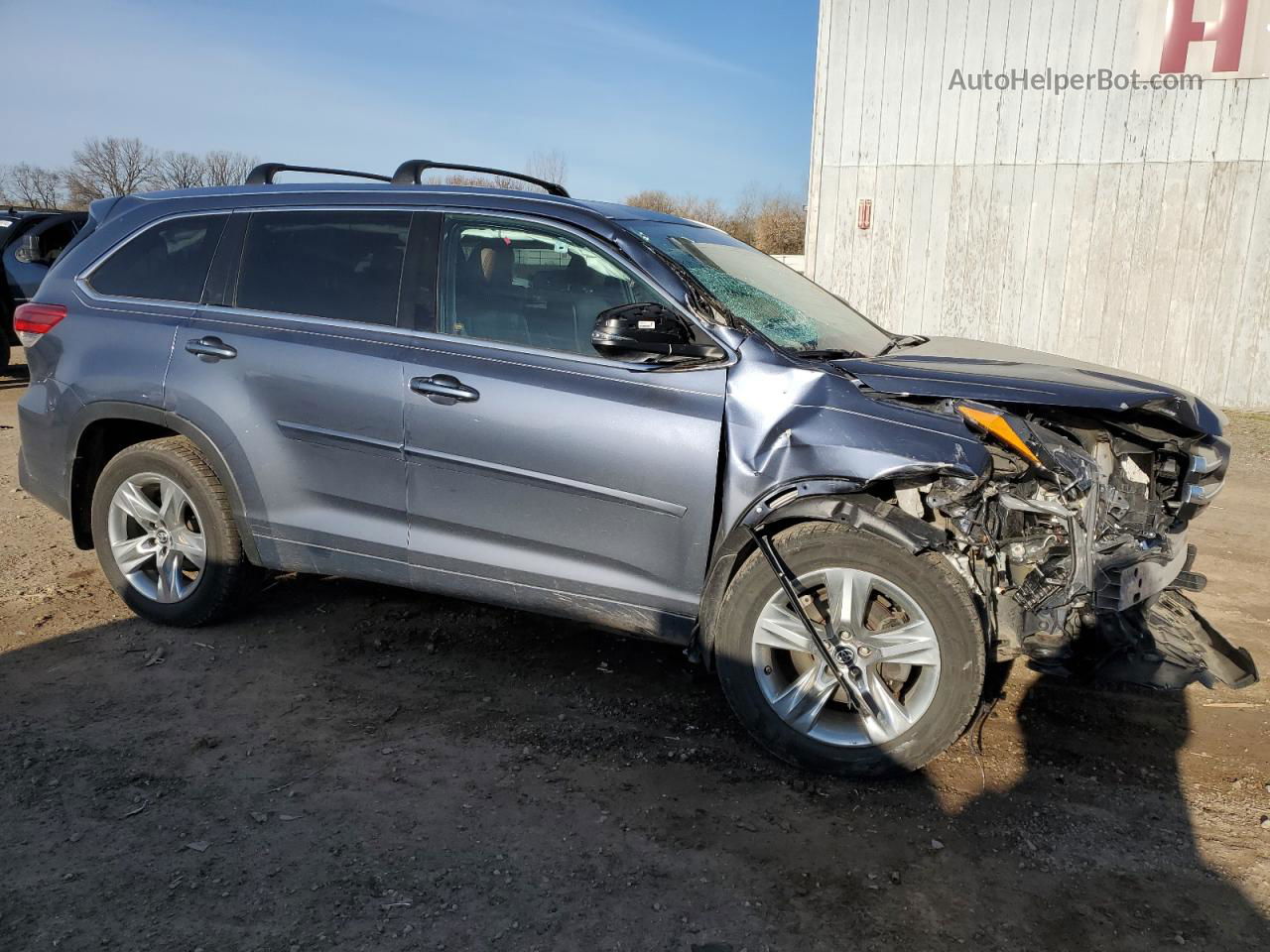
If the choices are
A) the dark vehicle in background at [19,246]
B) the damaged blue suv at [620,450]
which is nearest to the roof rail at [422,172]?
the damaged blue suv at [620,450]

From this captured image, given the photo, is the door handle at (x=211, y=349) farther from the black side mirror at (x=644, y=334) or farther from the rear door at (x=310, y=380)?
the black side mirror at (x=644, y=334)

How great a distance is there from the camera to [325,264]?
420cm

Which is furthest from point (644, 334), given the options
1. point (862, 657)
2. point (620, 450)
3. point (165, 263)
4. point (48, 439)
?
point (48, 439)

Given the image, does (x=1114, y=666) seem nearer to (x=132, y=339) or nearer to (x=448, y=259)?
(x=448, y=259)

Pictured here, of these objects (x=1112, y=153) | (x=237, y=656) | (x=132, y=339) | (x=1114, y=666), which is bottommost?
(x=237, y=656)

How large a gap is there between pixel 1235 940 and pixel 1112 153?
10.5m

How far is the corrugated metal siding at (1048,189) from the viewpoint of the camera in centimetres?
1088

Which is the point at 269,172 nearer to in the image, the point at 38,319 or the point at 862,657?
the point at 38,319

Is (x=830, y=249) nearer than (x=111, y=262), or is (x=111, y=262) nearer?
(x=111, y=262)

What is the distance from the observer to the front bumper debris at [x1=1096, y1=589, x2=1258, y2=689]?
3.27 m

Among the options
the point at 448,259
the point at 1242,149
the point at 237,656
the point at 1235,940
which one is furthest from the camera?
the point at 1242,149

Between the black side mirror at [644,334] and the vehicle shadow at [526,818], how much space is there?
1.41 metres

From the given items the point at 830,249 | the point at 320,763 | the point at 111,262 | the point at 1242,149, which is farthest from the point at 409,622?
the point at 1242,149

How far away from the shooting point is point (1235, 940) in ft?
8.50
